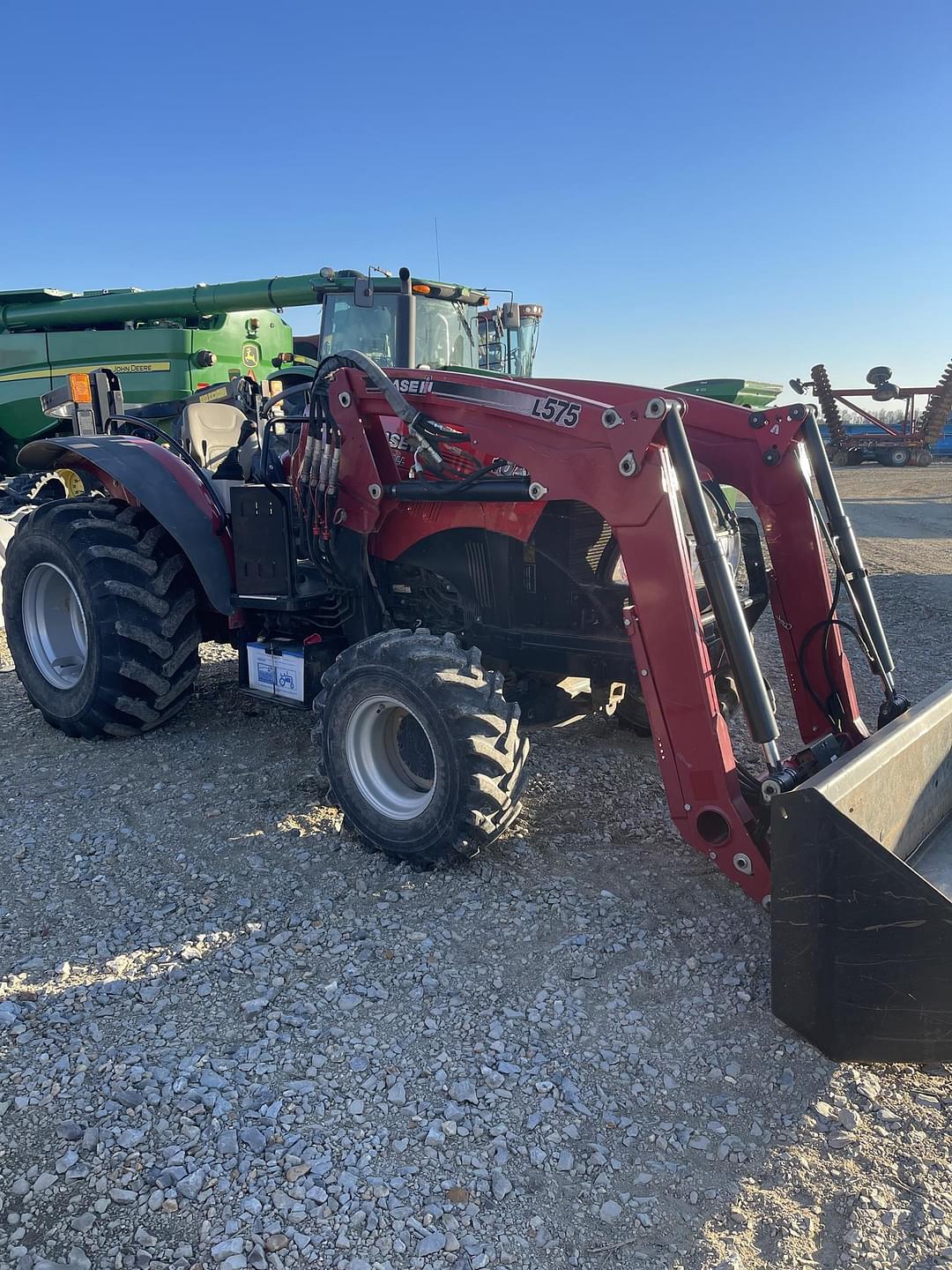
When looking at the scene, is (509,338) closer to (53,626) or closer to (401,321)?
(401,321)

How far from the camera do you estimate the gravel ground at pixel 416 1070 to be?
207cm

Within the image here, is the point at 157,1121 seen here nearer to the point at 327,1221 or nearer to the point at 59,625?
the point at 327,1221

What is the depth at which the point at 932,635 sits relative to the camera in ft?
25.3

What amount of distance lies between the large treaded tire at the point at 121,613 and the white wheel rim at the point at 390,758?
4.90 feet

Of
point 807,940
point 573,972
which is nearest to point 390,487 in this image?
point 573,972

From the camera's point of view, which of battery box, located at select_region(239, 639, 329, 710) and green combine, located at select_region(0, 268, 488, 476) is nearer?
battery box, located at select_region(239, 639, 329, 710)

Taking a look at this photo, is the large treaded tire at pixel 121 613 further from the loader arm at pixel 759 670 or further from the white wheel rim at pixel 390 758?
the white wheel rim at pixel 390 758

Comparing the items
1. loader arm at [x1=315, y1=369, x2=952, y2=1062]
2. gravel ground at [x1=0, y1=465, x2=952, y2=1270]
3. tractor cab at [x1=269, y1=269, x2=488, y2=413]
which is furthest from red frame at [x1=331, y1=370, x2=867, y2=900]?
tractor cab at [x1=269, y1=269, x2=488, y2=413]

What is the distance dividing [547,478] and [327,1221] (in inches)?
95.4

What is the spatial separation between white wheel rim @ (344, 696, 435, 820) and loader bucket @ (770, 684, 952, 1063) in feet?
5.16

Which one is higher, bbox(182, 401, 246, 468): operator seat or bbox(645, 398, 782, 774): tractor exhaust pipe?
bbox(182, 401, 246, 468): operator seat

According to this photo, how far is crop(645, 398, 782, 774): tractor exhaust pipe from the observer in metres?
2.87

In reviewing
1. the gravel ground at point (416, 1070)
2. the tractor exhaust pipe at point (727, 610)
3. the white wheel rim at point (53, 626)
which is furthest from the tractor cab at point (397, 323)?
the gravel ground at point (416, 1070)

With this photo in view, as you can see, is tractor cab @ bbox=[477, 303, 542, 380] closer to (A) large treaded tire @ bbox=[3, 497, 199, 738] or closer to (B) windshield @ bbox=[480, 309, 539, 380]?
(B) windshield @ bbox=[480, 309, 539, 380]
